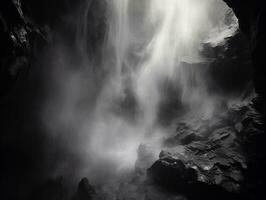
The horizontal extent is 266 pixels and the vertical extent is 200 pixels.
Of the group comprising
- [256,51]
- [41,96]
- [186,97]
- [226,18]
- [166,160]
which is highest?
[226,18]

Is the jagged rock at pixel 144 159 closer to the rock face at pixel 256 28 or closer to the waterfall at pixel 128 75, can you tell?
the waterfall at pixel 128 75

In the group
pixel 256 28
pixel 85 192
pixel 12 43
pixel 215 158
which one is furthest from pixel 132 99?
pixel 256 28

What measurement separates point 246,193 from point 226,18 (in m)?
23.5

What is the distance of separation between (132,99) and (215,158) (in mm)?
15904

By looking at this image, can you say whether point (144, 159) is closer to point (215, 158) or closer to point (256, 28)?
point (215, 158)

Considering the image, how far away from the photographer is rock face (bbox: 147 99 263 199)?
19.2 metres

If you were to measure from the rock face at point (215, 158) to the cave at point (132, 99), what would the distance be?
0.28ft

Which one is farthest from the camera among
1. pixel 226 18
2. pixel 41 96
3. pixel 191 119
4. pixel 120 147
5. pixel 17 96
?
pixel 226 18

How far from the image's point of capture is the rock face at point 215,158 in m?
19.2

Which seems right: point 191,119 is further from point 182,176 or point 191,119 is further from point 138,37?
point 138,37

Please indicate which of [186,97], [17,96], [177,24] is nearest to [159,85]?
[186,97]

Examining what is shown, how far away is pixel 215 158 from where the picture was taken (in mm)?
21125

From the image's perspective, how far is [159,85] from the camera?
34.1 metres

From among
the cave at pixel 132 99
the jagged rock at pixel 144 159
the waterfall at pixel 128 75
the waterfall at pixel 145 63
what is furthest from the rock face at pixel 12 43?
the waterfall at pixel 145 63
